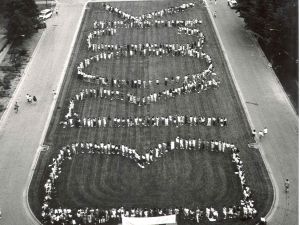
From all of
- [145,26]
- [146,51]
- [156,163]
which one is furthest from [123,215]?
[145,26]

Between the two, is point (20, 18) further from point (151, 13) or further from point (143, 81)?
point (143, 81)

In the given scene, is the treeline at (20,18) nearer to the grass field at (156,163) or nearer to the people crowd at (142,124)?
the people crowd at (142,124)

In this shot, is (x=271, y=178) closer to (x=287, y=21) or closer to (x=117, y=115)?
(x=117, y=115)

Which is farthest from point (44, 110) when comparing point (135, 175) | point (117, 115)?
point (135, 175)

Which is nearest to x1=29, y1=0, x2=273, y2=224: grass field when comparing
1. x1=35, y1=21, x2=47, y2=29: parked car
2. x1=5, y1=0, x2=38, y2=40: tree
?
x1=5, y1=0, x2=38, y2=40: tree

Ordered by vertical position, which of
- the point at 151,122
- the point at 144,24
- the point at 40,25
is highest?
the point at 151,122

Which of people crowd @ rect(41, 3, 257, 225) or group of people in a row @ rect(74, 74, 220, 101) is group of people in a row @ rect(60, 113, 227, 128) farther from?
group of people in a row @ rect(74, 74, 220, 101)
